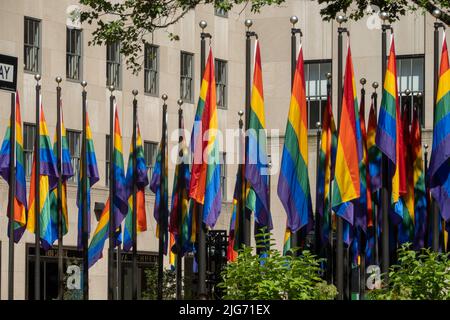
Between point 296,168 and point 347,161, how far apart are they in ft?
3.86

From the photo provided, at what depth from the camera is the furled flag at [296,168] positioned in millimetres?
32312

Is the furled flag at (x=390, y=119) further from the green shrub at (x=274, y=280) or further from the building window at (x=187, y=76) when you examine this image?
the building window at (x=187, y=76)

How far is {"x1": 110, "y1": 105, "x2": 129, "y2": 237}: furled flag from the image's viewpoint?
45.4 metres

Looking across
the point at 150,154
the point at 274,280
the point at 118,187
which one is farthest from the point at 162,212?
the point at 274,280

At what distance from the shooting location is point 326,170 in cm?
4184

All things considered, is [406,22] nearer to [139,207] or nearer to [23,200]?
[139,207]

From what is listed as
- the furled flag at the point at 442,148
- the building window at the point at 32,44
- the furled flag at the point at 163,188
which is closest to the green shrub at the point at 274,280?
the furled flag at the point at 442,148

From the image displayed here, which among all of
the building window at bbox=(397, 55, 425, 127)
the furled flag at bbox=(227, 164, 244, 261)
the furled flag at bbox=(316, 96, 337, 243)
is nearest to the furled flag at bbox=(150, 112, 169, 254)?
the furled flag at bbox=(227, 164, 244, 261)

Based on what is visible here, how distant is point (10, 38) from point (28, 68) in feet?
5.03

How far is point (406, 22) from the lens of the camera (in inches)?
2424

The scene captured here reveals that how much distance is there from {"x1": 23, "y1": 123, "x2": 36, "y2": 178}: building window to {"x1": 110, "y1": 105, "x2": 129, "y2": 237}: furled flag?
6.34 meters

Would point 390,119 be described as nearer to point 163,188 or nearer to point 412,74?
point 163,188

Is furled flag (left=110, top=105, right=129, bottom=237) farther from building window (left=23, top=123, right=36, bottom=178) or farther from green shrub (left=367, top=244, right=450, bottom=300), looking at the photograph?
green shrub (left=367, top=244, right=450, bottom=300)

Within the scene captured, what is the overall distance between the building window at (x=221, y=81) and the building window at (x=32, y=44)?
10.5 meters
